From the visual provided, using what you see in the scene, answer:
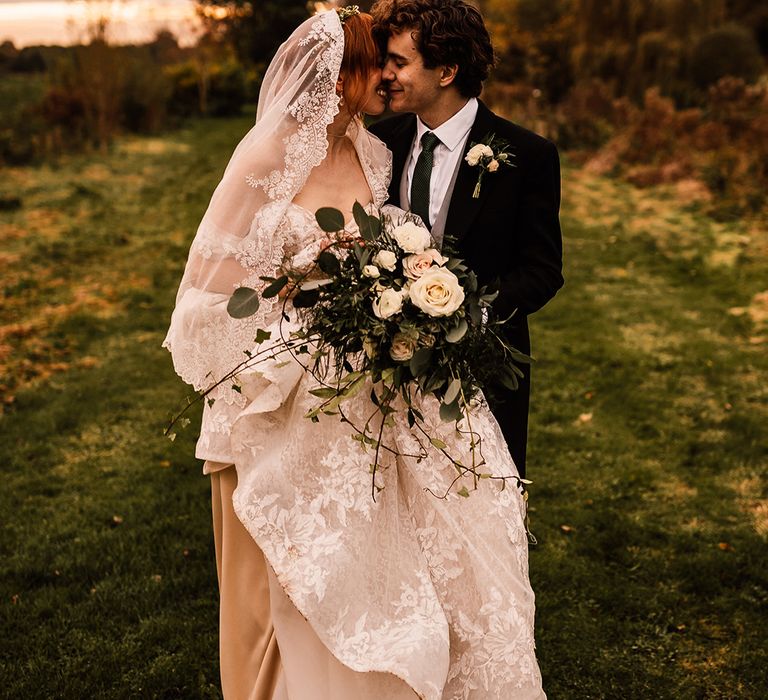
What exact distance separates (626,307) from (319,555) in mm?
6265

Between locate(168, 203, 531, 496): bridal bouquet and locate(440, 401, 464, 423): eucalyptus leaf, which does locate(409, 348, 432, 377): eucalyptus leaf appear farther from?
locate(440, 401, 464, 423): eucalyptus leaf

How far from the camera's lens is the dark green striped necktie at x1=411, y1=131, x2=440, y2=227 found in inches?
118

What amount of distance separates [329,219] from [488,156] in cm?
80

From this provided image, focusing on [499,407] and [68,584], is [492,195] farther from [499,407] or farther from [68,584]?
[68,584]

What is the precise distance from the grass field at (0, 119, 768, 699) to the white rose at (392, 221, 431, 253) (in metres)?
2.10

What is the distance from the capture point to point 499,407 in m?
3.06

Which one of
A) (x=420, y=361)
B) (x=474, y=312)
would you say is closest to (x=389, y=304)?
(x=420, y=361)

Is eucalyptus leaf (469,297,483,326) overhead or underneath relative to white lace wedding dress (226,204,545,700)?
overhead

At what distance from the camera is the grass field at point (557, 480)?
11.5 feet

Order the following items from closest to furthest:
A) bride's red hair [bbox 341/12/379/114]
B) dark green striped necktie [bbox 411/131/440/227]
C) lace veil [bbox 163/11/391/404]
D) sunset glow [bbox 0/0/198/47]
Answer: lace veil [bbox 163/11/391/404], bride's red hair [bbox 341/12/379/114], dark green striped necktie [bbox 411/131/440/227], sunset glow [bbox 0/0/198/47]

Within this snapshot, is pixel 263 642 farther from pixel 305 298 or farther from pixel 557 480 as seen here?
pixel 557 480

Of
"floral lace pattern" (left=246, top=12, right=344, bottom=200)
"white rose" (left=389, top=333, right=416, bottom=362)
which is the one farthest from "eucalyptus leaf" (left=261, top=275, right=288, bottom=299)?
"floral lace pattern" (left=246, top=12, right=344, bottom=200)

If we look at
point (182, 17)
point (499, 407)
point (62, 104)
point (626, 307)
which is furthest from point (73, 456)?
point (182, 17)

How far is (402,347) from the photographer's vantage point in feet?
7.23
